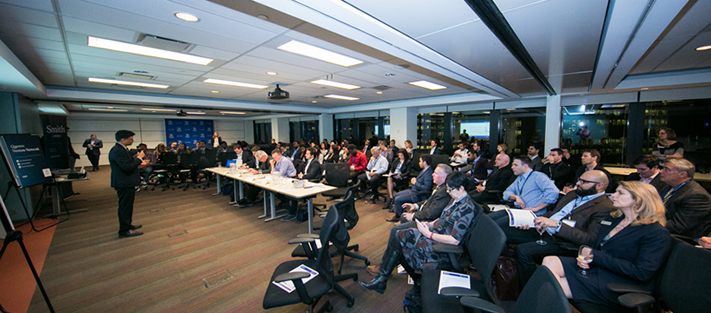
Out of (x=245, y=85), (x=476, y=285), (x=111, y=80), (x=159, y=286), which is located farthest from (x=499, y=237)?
(x=111, y=80)

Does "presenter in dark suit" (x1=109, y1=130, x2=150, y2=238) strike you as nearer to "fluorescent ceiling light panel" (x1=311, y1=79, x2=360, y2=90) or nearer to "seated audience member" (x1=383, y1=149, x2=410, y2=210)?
"fluorescent ceiling light panel" (x1=311, y1=79, x2=360, y2=90)

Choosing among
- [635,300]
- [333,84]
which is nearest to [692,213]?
[635,300]

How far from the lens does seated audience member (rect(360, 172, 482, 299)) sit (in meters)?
2.38

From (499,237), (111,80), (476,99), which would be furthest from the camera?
(476,99)

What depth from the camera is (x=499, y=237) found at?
1763 millimetres

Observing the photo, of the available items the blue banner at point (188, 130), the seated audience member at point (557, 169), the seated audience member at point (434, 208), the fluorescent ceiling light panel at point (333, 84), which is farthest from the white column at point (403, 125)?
the blue banner at point (188, 130)

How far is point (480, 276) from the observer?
75.3 inches

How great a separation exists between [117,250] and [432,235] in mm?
4559

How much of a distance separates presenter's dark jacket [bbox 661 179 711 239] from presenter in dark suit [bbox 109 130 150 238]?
688cm

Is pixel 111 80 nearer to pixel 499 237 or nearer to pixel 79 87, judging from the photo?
pixel 79 87

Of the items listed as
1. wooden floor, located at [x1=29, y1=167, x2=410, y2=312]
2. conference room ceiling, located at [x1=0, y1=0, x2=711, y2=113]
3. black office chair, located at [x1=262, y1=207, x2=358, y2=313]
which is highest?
conference room ceiling, located at [x1=0, y1=0, x2=711, y2=113]

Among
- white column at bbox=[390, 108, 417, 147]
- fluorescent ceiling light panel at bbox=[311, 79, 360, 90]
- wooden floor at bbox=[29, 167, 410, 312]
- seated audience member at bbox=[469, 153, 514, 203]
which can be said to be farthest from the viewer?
white column at bbox=[390, 108, 417, 147]

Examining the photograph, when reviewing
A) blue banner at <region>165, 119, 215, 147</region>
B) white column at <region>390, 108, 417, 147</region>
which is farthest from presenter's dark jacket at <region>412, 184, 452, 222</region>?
blue banner at <region>165, 119, 215, 147</region>

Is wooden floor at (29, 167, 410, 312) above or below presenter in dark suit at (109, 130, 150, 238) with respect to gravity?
below
